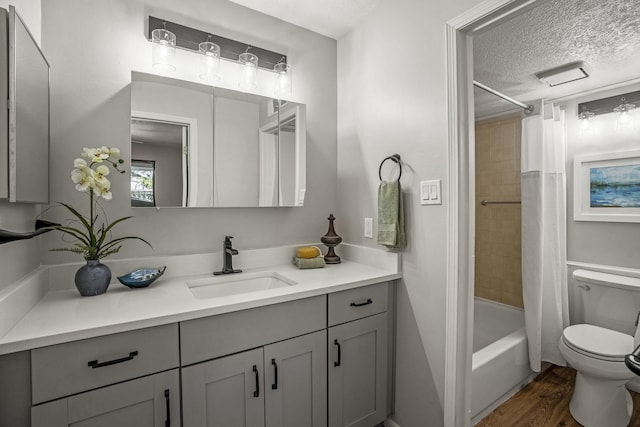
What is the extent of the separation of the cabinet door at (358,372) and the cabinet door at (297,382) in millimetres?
57

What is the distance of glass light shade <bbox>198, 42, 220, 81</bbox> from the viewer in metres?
1.69

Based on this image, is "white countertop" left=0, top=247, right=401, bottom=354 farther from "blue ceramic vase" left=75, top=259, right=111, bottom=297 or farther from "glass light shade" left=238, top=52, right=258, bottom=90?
"glass light shade" left=238, top=52, right=258, bottom=90

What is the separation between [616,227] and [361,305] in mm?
2366

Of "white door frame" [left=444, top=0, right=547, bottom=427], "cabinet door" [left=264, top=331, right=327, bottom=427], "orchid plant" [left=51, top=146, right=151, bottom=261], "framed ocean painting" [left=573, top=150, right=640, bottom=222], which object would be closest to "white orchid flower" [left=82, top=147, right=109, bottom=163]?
"orchid plant" [left=51, top=146, right=151, bottom=261]

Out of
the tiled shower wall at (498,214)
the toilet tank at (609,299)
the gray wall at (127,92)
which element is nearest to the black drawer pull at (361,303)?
the gray wall at (127,92)

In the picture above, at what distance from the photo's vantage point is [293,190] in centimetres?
196

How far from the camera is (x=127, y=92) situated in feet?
4.94

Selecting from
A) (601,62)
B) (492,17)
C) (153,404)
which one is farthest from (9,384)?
(601,62)

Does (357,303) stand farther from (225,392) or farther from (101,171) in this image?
(101,171)

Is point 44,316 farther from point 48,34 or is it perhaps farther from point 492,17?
point 492,17

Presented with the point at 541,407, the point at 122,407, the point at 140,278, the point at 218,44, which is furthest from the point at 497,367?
the point at 218,44

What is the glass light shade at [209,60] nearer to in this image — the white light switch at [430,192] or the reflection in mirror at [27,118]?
the reflection in mirror at [27,118]

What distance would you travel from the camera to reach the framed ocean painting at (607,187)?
2342 mm

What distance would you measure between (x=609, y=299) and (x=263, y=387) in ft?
8.52
